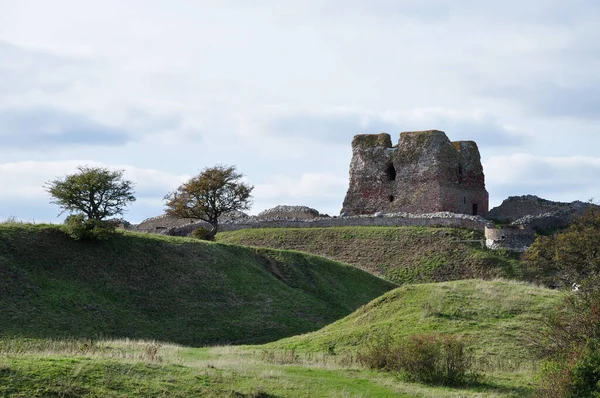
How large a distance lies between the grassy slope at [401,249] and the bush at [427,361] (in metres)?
25.2

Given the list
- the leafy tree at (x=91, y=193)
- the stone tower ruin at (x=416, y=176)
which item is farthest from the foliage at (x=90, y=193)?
the stone tower ruin at (x=416, y=176)

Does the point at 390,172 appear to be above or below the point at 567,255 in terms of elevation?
above

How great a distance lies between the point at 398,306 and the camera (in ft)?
105

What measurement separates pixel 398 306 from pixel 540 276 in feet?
52.1

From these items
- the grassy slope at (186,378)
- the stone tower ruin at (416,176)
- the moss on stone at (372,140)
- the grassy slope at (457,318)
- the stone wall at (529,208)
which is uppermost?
the moss on stone at (372,140)

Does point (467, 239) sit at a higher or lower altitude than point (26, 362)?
higher

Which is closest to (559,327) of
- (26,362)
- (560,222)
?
(26,362)

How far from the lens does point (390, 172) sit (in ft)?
214

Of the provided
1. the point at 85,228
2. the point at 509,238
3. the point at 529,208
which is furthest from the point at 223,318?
the point at 529,208

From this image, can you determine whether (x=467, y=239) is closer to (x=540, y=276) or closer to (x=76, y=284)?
(x=540, y=276)

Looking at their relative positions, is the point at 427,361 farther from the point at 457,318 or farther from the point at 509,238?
the point at 509,238

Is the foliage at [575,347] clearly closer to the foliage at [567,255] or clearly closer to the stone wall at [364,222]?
the foliage at [567,255]

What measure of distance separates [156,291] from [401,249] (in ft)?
63.7

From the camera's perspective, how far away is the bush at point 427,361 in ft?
75.0
